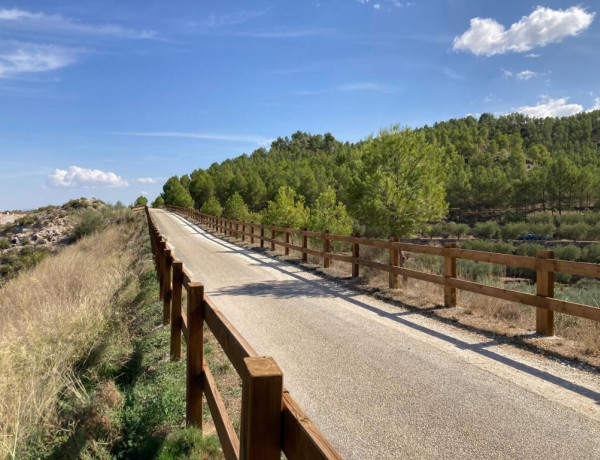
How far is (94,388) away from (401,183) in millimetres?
10525

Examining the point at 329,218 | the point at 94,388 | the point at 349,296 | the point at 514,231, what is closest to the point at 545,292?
the point at 349,296

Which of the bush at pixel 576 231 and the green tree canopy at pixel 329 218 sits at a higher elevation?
the green tree canopy at pixel 329 218

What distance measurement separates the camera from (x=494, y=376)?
194 inches

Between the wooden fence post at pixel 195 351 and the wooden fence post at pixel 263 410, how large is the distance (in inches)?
80.5

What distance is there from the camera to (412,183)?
13.4 m

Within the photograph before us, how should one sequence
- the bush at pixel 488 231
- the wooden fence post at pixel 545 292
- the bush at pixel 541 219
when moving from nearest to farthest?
the wooden fence post at pixel 545 292
the bush at pixel 488 231
the bush at pixel 541 219

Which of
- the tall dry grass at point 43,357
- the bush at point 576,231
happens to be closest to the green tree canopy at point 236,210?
the bush at point 576,231

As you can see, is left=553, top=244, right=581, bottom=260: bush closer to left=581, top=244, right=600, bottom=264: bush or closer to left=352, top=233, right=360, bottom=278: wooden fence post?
left=581, top=244, right=600, bottom=264: bush

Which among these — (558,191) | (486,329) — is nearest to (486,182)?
(558,191)

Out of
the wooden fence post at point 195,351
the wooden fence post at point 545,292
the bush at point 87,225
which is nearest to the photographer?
the wooden fence post at point 195,351

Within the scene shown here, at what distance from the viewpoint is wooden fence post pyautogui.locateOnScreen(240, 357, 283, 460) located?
160cm

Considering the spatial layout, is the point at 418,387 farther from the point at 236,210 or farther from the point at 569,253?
the point at 236,210

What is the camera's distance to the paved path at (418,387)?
11.6ft

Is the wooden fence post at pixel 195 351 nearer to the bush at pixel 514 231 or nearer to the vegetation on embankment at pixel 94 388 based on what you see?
the vegetation on embankment at pixel 94 388
